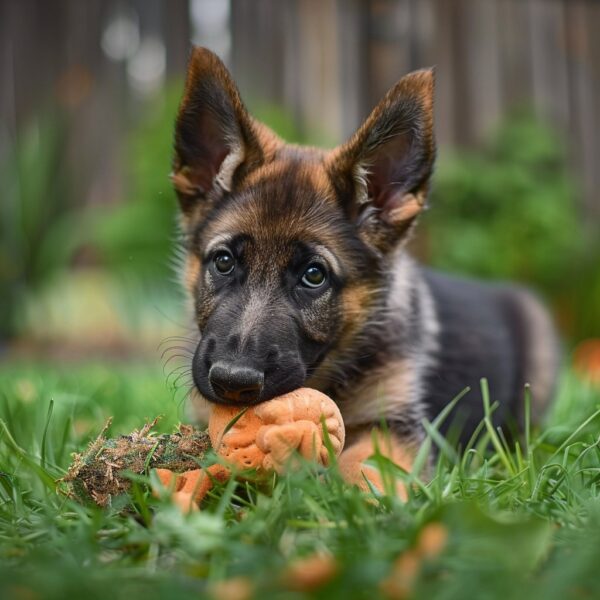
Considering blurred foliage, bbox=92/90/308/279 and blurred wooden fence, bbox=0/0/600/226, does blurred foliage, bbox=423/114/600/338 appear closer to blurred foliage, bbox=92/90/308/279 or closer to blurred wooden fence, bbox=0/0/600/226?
blurred wooden fence, bbox=0/0/600/226

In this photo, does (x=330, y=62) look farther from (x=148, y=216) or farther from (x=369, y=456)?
(x=369, y=456)

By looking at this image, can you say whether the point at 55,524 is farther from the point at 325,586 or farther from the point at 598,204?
the point at 598,204

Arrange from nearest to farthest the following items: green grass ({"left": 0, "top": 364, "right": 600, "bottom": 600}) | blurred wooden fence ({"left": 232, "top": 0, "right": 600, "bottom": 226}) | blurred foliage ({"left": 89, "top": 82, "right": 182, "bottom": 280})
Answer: green grass ({"left": 0, "top": 364, "right": 600, "bottom": 600}) < blurred foliage ({"left": 89, "top": 82, "right": 182, "bottom": 280}) < blurred wooden fence ({"left": 232, "top": 0, "right": 600, "bottom": 226})

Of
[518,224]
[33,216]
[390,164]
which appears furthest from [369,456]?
[33,216]

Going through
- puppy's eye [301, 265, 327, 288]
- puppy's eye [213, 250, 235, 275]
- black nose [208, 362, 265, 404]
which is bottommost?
black nose [208, 362, 265, 404]

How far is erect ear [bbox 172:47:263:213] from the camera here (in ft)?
10.1

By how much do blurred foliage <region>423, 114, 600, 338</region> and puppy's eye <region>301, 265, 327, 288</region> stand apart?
577cm

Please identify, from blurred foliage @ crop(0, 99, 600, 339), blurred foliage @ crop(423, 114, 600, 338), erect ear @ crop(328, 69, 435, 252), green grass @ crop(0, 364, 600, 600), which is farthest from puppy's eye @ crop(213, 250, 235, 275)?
blurred foliage @ crop(423, 114, 600, 338)

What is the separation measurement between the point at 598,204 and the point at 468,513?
869 centimetres

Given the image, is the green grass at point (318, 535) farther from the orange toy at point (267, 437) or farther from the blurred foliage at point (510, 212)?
the blurred foliage at point (510, 212)

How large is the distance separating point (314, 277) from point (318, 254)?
3.3 inches

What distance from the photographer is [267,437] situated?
84.8 inches

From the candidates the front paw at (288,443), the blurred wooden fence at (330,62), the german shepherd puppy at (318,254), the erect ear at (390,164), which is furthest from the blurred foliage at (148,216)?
the front paw at (288,443)

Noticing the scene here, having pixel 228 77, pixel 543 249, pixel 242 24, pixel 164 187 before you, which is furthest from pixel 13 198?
pixel 228 77
